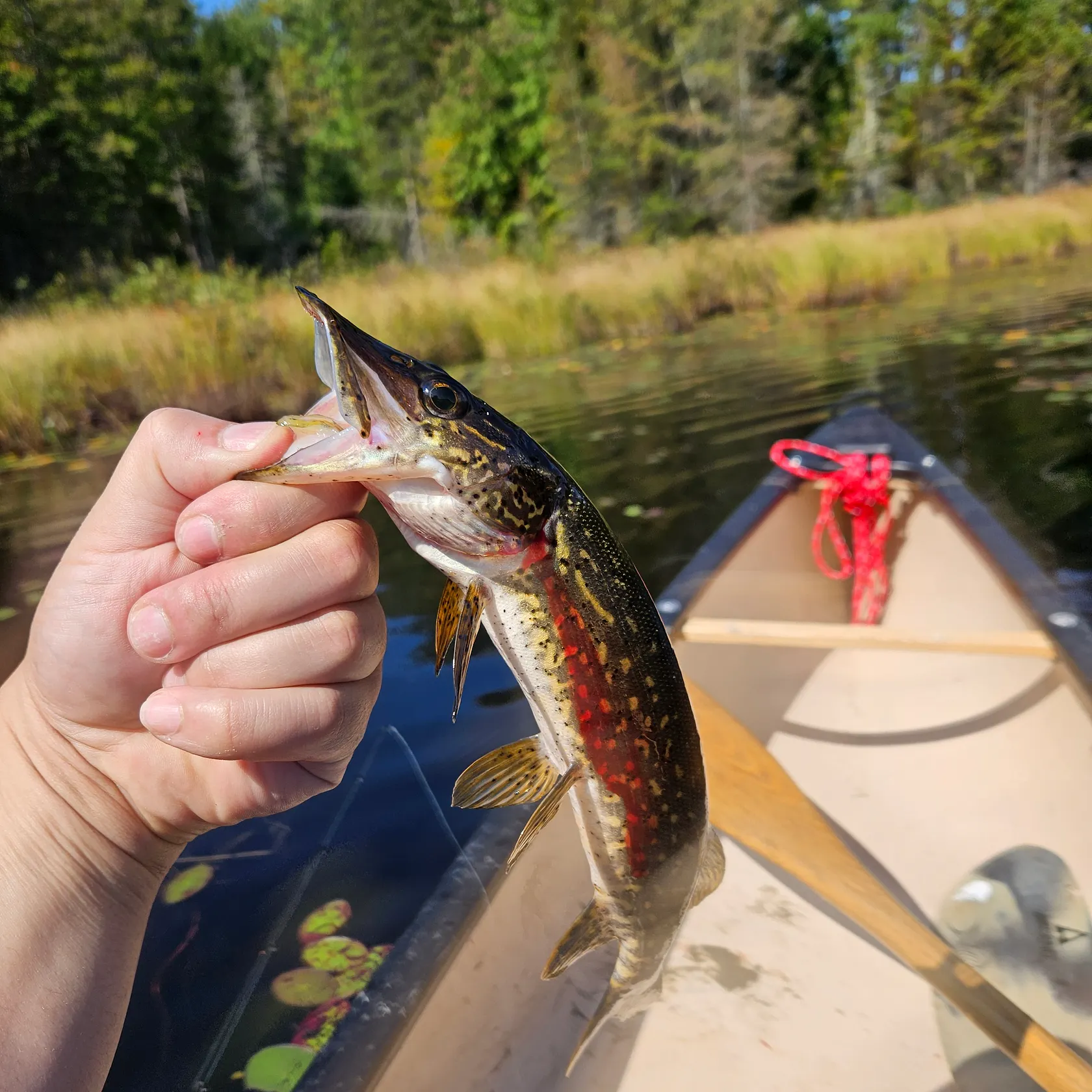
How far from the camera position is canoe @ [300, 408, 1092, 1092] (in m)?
1.67

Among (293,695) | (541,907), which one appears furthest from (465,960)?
(293,695)

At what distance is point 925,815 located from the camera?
2760 mm

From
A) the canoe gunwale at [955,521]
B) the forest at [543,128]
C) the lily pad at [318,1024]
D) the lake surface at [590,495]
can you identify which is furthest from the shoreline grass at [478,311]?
the forest at [543,128]

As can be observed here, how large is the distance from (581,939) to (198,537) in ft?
2.79

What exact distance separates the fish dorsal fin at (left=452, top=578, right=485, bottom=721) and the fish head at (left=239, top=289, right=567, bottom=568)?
0.05 m

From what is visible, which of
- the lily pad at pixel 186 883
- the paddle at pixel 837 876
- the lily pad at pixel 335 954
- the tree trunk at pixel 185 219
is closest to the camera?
the paddle at pixel 837 876

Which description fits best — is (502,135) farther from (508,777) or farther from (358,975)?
(508,777)

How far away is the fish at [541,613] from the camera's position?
1.00 m

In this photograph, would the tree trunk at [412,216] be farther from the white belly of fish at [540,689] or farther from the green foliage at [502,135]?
the white belly of fish at [540,689]

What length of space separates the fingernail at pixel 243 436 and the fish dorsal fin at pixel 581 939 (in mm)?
868

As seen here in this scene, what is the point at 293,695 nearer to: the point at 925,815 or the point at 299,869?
the point at 299,869

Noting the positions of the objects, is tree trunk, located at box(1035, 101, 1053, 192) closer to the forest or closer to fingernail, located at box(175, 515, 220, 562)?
the forest

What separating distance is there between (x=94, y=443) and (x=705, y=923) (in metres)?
9.59

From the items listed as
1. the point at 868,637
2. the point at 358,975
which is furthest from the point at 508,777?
the point at 868,637
